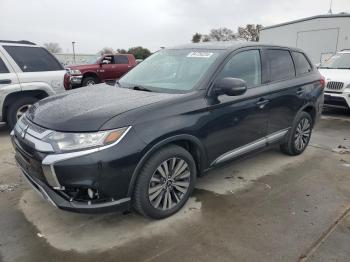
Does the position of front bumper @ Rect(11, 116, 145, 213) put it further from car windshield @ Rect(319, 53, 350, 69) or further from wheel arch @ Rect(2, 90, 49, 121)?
car windshield @ Rect(319, 53, 350, 69)

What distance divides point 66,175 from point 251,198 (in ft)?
6.90

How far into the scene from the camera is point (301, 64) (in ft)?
17.5

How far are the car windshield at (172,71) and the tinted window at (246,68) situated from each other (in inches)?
7.7

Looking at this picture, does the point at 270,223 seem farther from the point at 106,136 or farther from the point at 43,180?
the point at 43,180

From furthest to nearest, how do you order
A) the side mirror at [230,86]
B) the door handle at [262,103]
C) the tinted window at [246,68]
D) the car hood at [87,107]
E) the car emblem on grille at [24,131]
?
the door handle at [262,103] < the tinted window at [246,68] < the side mirror at [230,86] < the car emblem on grille at [24,131] < the car hood at [87,107]

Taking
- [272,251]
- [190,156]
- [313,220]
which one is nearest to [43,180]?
[190,156]

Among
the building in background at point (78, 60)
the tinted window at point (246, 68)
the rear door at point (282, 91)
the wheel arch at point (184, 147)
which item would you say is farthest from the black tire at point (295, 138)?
the building in background at point (78, 60)

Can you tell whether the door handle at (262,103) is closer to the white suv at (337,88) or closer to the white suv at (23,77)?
the white suv at (23,77)

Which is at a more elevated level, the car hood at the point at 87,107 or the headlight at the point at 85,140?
the car hood at the point at 87,107

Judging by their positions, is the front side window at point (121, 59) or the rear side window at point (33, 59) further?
the front side window at point (121, 59)

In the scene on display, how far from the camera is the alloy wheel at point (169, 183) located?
3.34 meters

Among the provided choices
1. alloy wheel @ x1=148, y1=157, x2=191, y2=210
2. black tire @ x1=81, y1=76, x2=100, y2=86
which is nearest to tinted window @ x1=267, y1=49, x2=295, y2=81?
alloy wheel @ x1=148, y1=157, x2=191, y2=210

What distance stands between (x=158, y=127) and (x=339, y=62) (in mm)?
8197

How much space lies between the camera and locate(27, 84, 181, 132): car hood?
302cm
